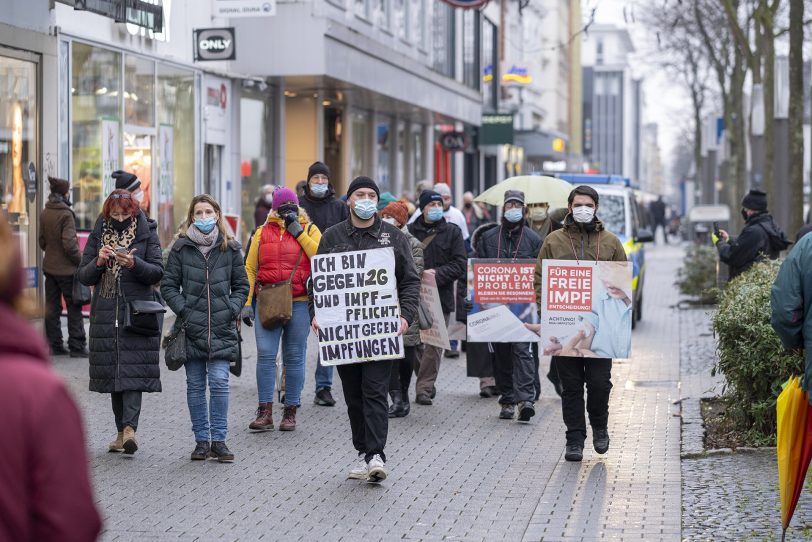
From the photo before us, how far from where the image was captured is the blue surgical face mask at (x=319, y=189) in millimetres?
11797

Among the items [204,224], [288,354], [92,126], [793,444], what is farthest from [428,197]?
[92,126]

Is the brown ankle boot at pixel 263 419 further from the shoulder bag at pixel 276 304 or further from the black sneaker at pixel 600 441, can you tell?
the black sneaker at pixel 600 441

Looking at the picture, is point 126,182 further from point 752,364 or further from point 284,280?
point 752,364

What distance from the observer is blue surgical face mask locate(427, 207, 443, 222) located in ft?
39.0

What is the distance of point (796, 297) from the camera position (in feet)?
21.2

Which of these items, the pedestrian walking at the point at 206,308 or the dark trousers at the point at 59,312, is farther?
the dark trousers at the point at 59,312

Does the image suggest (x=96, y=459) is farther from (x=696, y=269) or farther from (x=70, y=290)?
(x=696, y=269)

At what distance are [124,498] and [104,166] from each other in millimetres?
10471

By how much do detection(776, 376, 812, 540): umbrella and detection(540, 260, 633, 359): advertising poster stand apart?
247 centimetres

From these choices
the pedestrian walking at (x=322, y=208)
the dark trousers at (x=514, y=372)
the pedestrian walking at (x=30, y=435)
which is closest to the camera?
the pedestrian walking at (x=30, y=435)

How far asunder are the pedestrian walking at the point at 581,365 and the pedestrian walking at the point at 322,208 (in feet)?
9.32

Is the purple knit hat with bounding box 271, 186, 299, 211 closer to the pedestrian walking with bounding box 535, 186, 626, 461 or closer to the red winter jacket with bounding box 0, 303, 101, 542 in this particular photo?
the pedestrian walking with bounding box 535, 186, 626, 461

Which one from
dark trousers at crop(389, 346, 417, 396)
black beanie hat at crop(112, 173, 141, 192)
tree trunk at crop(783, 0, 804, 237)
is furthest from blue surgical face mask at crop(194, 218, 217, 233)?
tree trunk at crop(783, 0, 804, 237)

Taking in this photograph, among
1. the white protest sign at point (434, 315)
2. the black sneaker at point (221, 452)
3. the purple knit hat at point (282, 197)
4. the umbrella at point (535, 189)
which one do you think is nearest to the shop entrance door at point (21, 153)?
the umbrella at point (535, 189)
